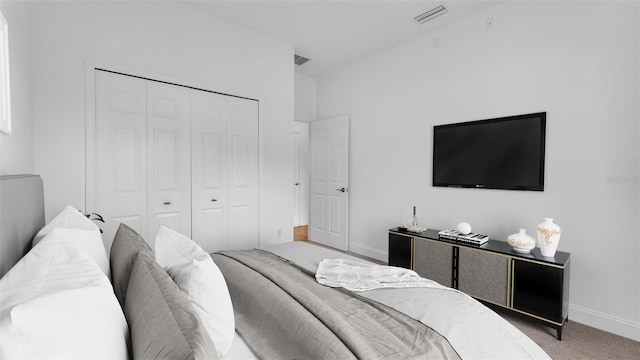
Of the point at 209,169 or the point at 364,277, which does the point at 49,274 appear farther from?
the point at 209,169

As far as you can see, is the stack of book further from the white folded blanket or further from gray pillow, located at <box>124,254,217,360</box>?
gray pillow, located at <box>124,254,217,360</box>

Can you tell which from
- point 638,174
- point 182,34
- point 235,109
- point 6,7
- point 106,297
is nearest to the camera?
point 106,297

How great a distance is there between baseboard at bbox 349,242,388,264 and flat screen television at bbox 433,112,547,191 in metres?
1.24

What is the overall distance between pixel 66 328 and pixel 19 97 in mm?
1985

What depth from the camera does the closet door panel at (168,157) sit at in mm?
2779

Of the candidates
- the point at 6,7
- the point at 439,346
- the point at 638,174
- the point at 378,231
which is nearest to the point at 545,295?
the point at 638,174

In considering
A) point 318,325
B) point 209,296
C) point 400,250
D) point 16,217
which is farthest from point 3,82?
point 400,250

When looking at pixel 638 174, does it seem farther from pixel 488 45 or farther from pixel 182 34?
pixel 182 34

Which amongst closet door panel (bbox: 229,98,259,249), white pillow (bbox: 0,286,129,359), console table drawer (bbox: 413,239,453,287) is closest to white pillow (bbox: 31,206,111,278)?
white pillow (bbox: 0,286,129,359)

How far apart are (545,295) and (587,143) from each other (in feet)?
4.28

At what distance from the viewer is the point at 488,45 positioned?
3.02m

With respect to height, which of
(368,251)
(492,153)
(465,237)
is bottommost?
(368,251)

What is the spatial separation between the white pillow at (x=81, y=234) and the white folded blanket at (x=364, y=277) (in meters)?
0.99

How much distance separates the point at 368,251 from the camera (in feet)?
13.9
